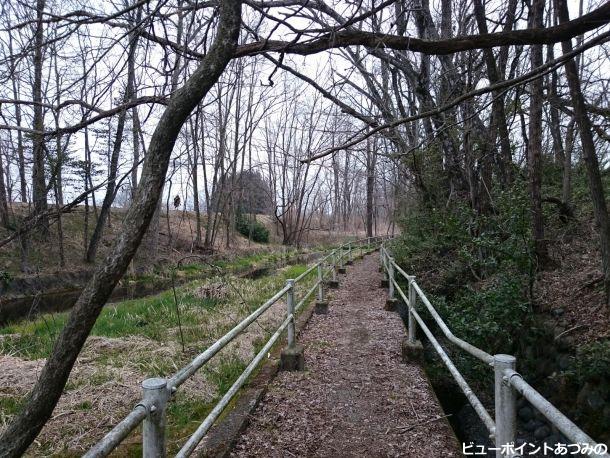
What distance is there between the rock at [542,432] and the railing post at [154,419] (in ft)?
17.2

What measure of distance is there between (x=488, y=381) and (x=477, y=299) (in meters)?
1.25

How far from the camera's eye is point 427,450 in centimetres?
364

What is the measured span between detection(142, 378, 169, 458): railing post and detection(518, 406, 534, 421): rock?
567cm

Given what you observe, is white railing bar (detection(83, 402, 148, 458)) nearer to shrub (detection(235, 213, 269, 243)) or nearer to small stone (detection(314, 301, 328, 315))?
small stone (detection(314, 301, 328, 315))

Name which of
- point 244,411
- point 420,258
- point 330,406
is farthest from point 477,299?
point 420,258

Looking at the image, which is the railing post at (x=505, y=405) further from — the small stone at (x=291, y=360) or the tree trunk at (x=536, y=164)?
the tree trunk at (x=536, y=164)

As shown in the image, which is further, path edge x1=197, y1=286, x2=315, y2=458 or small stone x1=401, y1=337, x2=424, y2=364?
small stone x1=401, y1=337, x2=424, y2=364

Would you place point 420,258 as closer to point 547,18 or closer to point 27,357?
point 547,18

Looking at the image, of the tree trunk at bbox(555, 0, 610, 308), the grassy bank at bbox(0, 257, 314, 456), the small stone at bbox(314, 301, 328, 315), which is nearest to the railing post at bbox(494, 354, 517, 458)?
the grassy bank at bbox(0, 257, 314, 456)

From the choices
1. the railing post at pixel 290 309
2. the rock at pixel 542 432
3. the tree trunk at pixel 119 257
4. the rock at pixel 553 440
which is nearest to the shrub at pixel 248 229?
the railing post at pixel 290 309

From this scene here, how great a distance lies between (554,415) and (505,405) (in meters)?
0.56

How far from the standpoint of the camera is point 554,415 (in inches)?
62.4

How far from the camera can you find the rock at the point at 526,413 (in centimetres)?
597

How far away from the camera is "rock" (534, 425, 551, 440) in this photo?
17.8 ft
